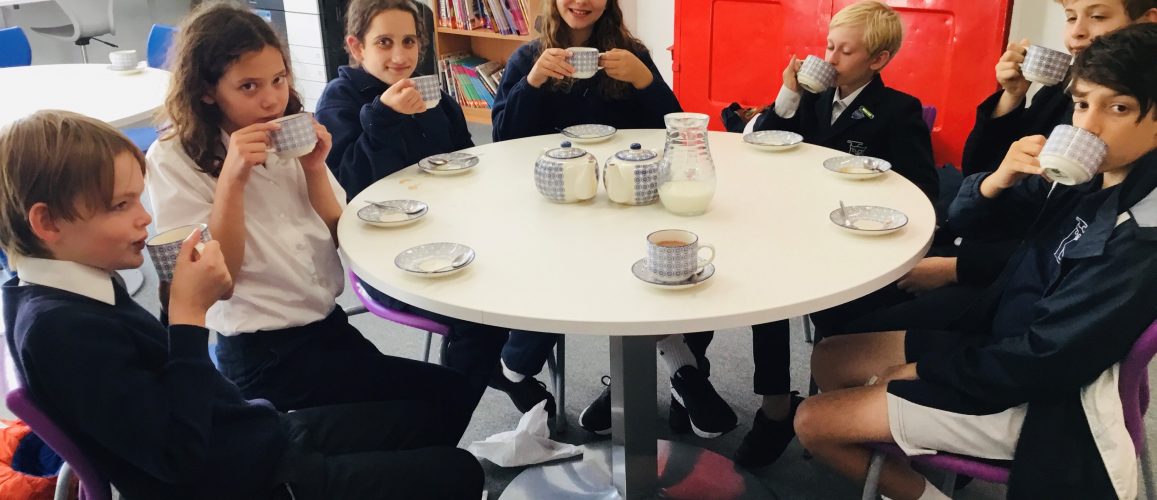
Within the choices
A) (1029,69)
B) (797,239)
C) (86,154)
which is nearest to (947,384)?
(797,239)

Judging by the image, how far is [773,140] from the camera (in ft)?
6.61

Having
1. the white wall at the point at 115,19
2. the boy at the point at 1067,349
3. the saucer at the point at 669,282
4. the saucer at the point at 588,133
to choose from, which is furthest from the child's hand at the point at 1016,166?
the white wall at the point at 115,19

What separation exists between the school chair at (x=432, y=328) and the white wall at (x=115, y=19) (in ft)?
14.1

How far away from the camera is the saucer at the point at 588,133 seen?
2.07 metres

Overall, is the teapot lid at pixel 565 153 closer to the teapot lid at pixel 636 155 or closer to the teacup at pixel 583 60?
the teapot lid at pixel 636 155

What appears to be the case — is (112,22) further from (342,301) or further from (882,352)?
(882,352)

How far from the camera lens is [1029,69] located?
183 cm

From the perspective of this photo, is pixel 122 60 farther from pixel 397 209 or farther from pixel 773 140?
pixel 773 140

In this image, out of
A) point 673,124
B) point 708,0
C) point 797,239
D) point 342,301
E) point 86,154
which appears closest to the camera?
point 86,154

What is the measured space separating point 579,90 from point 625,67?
224 mm

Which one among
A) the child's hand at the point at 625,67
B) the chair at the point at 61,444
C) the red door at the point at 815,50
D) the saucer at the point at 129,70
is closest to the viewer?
Result: the chair at the point at 61,444

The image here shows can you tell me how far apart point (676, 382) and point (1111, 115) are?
1180mm

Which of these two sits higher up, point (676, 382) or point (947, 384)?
point (947, 384)

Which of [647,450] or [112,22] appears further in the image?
[112,22]
